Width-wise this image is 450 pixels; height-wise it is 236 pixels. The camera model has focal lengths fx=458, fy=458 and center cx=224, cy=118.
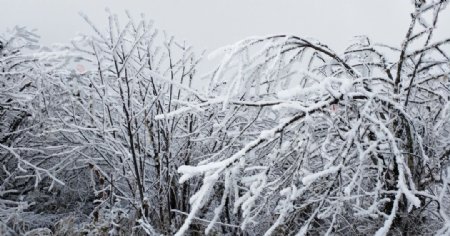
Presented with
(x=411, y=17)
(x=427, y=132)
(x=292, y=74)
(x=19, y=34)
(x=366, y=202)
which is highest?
(x=19, y=34)

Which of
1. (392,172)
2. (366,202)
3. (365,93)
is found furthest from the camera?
(366,202)

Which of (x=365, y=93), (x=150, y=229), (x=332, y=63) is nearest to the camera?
(x=365, y=93)

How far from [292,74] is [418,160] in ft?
3.81

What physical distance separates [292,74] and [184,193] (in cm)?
220

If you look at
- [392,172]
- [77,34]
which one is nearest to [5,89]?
[77,34]

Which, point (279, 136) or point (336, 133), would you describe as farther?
point (336, 133)

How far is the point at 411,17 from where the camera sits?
2.91m

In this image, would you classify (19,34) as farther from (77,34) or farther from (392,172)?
(392,172)

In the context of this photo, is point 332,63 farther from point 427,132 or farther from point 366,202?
point 366,202

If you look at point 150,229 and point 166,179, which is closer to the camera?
point 150,229

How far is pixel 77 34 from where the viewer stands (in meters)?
3.86

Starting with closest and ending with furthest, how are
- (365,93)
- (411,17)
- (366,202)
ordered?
(365,93), (411,17), (366,202)

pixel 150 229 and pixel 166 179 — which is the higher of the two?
pixel 166 179

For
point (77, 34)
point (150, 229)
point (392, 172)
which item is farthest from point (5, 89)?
point (392, 172)
